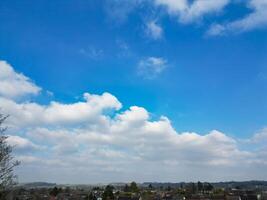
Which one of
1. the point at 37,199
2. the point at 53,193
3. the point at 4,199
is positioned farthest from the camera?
the point at 53,193

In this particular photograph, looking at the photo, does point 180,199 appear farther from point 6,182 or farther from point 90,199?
point 6,182

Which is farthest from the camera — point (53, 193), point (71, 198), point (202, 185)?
point (202, 185)

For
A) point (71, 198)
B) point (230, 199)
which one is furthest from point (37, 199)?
point (230, 199)

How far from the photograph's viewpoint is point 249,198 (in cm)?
10088

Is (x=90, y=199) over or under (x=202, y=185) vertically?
under

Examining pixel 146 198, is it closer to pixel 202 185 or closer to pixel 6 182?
pixel 202 185

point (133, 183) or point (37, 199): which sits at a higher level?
point (133, 183)

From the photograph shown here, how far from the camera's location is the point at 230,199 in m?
99.4

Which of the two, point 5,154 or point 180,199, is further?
point 180,199

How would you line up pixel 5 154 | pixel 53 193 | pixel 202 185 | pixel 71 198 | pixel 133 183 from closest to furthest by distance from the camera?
pixel 5 154
pixel 71 198
pixel 53 193
pixel 133 183
pixel 202 185

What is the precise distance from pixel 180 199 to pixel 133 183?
Result: 1625 inches

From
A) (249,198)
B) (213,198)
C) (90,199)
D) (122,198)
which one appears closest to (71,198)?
(90,199)

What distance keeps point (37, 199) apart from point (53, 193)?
94.8ft

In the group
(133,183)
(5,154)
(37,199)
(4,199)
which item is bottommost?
(4,199)
